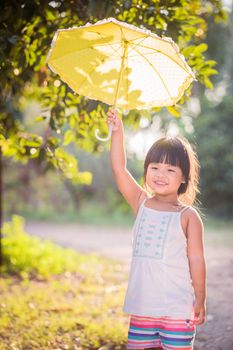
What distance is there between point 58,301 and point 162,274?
346cm

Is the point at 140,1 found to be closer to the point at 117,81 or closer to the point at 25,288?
the point at 117,81

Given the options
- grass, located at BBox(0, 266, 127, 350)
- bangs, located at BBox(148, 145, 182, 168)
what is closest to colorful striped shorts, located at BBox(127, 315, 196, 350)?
bangs, located at BBox(148, 145, 182, 168)

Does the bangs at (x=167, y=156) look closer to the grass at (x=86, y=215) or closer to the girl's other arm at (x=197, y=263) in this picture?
the girl's other arm at (x=197, y=263)

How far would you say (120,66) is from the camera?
351 cm

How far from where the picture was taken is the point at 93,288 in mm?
7008

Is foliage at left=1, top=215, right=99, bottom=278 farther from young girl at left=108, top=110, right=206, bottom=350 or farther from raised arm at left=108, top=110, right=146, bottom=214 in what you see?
young girl at left=108, top=110, right=206, bottom=350

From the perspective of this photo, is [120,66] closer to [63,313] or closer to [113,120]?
[113,120]

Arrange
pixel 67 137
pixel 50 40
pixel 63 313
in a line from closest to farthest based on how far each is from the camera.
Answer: pixel 50 40 → pixel 67 137 → pixel 63 313

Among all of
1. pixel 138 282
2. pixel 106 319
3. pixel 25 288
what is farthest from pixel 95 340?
pixel 25 288

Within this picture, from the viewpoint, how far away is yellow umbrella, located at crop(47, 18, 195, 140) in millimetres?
3213

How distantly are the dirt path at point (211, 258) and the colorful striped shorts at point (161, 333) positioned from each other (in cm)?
157

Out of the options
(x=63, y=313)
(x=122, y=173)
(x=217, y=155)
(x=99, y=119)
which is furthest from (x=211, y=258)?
(x=217, y=155)

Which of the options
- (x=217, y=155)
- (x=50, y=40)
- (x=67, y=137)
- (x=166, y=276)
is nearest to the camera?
(x=166, y=276)

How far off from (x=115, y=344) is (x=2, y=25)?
2767mm
